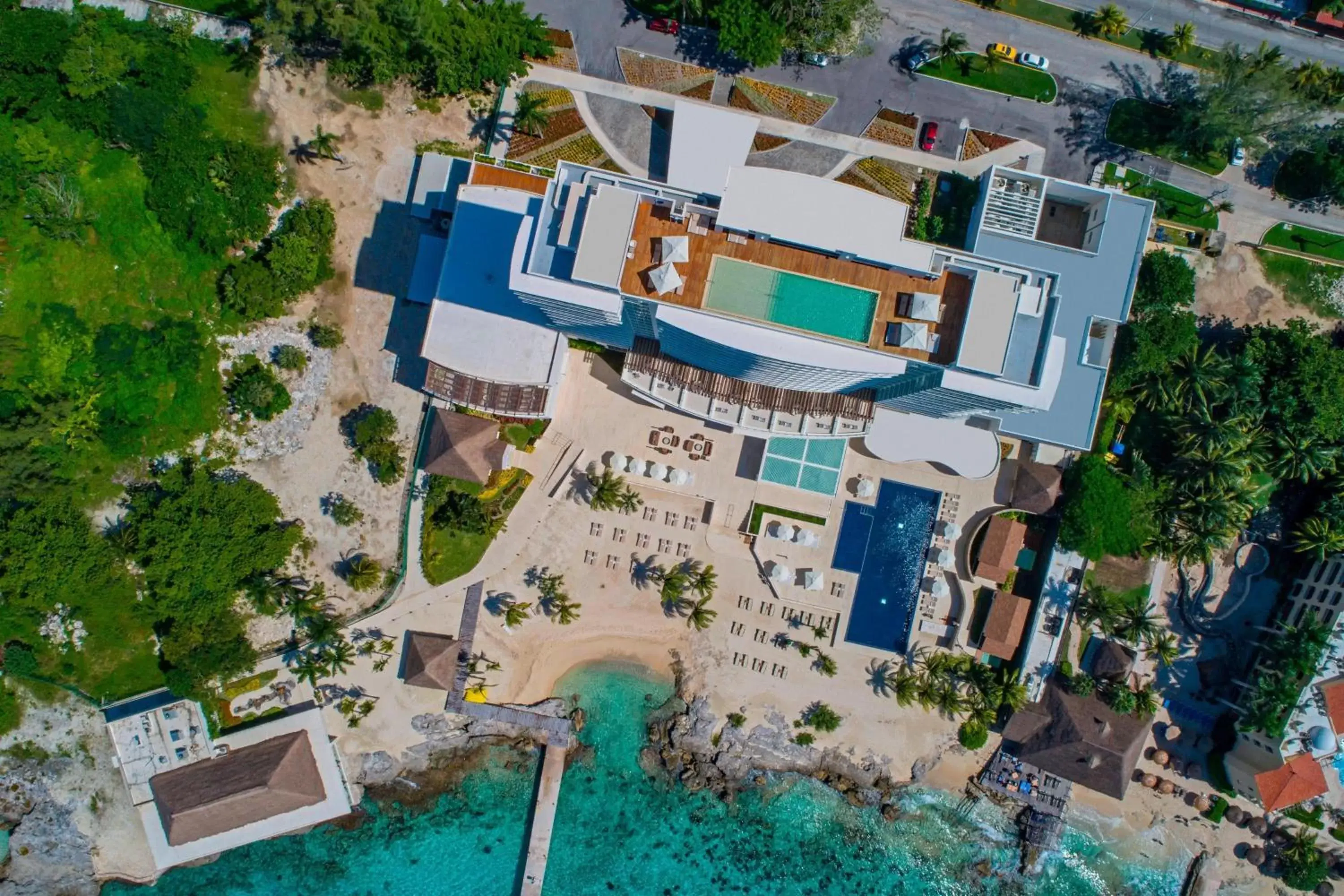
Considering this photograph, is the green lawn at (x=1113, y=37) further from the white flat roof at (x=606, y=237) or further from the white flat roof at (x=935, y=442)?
the white flat roof at (x=606, y=237)

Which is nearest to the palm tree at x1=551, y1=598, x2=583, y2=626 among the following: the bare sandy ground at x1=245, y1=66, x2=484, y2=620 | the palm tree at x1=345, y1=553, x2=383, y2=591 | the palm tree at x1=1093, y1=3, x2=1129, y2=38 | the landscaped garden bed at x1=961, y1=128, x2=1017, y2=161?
the bare sandy ground at x1=245, y1=66, x2=484, y2=620

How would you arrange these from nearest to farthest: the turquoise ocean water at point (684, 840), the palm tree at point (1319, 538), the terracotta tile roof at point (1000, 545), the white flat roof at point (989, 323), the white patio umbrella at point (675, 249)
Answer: the white flat roof at point (989, 323) → the white patio umbrella at point (675, 249) → the palm tree at point (1319, 538) → the terracotta tile roof at point (1000, 545) → the turquoise ocean water at point (684, 840)

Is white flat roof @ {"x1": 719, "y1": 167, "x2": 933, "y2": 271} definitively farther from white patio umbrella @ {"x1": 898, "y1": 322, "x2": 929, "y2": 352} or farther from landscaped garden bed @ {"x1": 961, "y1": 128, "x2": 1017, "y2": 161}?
landscaped garden bed @ {"x1": 961, "y1": 128, "x2": 1017, "y2": 161}

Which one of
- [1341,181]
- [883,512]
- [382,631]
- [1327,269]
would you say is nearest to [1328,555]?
[1327,269]

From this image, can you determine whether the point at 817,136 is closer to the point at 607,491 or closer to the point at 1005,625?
the point at 607,491

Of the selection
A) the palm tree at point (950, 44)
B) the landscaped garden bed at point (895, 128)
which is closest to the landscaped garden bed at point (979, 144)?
the landscaped garden bed at point (895, 128)

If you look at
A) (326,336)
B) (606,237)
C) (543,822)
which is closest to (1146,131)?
(606,237)
